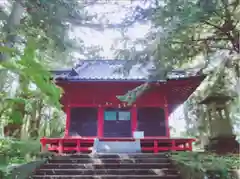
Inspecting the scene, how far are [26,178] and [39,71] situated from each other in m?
5.36

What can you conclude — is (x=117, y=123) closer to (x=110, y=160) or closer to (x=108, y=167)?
(x=110, y=160)

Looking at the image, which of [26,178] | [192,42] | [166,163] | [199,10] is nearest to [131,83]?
[192,42]

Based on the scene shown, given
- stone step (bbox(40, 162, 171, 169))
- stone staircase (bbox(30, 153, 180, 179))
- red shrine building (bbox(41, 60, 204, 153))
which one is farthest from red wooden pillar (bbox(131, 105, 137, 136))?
stone step (bbox(40, 162, 171, 169))

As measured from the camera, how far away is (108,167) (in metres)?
6.18

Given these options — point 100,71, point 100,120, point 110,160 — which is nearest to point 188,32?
point 110,160

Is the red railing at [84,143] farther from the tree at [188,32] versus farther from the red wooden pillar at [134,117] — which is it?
the tree at [188,32]

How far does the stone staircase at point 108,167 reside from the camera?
222 inches

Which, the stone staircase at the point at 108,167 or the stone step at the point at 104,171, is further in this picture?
the stone step at the point at 104,171

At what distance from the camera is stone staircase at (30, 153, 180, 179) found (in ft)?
18.5

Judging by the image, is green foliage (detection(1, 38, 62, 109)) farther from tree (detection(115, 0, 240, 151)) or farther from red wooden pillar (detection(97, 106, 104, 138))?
red wooden pillar (detection(97, 106, 104, 138))

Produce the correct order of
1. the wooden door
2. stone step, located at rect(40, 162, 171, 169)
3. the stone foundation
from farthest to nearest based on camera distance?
the wooden door
the stone foundation
stone step, located at rect(40, 162, 171, 169)

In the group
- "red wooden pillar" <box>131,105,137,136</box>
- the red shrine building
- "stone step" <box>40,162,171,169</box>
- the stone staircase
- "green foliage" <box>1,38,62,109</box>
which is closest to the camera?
"green foliage" <box>1,38,62,109</box>

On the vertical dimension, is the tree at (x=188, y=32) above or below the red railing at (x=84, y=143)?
above

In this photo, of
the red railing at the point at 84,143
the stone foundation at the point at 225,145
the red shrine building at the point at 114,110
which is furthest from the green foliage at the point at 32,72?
the red shrine building at the point at 114,110
